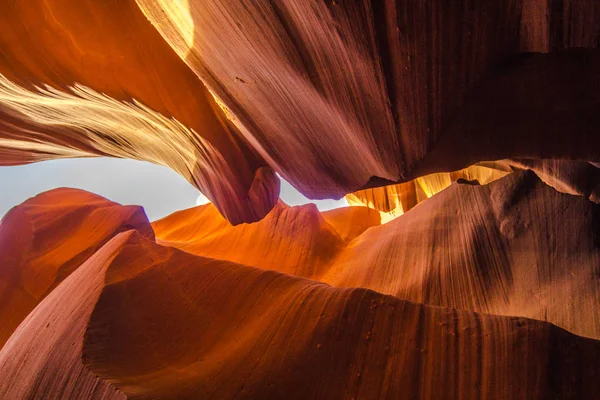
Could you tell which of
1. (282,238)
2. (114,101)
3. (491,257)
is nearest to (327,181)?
(491,257)

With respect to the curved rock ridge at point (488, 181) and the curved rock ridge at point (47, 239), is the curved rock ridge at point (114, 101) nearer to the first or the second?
the curved rock ridge at point (47, 239)

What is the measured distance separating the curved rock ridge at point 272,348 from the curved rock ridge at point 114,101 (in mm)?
1488

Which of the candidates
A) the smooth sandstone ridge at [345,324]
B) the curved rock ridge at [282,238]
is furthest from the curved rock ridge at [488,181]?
the curved rock ridge at [282,238]

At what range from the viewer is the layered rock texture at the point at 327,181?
1.75 meters

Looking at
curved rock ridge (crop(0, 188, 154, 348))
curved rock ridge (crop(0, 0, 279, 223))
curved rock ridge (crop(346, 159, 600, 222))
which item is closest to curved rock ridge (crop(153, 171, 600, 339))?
curved rock ridge (crop(346, 159, 600, 222))

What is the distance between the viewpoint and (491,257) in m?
3.54

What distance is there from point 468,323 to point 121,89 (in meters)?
2.87

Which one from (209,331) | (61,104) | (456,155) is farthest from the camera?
(61,104)

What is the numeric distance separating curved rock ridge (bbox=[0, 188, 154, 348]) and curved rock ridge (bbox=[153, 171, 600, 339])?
85.1 inches

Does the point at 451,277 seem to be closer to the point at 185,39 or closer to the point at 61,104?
the point at 185,39

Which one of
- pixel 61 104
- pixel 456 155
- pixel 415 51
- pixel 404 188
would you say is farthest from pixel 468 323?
pixel 404 188

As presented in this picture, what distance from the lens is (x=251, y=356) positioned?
6.32 ft

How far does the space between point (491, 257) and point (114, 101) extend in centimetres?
330

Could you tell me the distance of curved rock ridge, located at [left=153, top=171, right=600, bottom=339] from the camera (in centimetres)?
301
